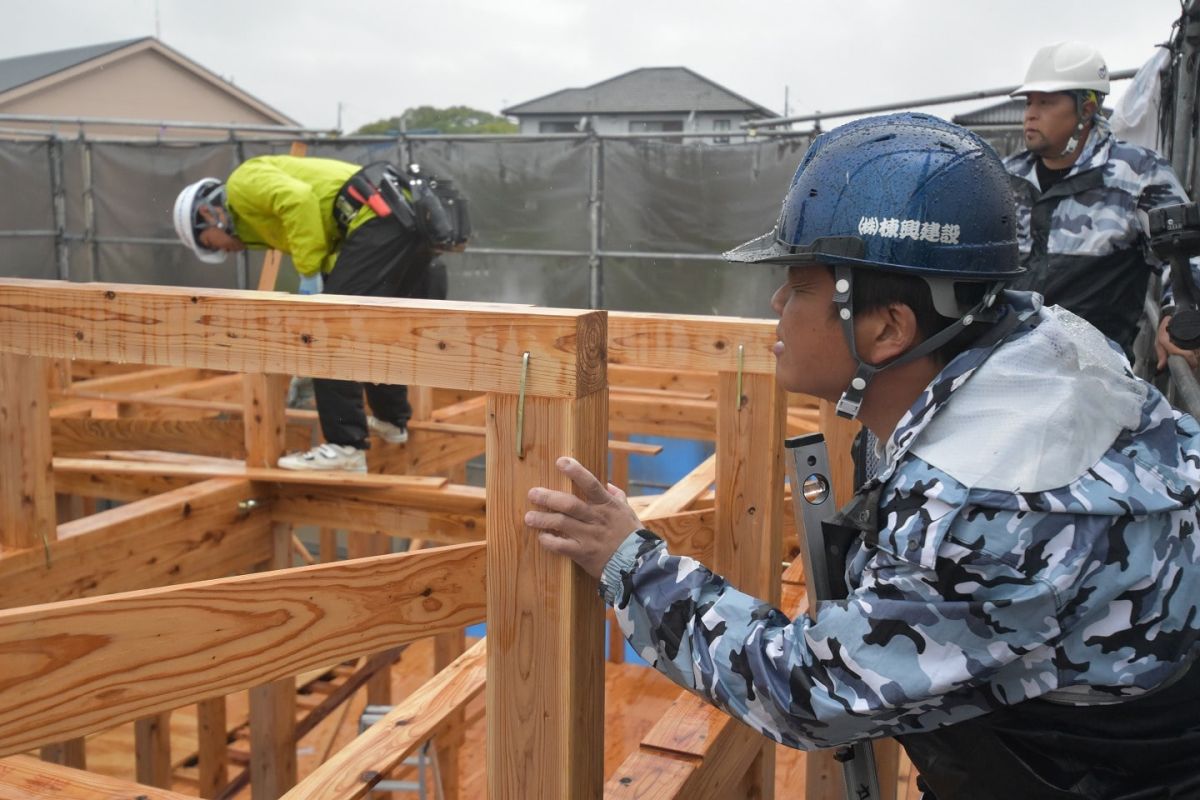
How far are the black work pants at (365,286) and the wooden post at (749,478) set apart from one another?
8.84ft

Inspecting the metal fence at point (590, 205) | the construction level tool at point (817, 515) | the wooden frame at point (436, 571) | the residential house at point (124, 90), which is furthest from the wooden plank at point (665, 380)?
the residential house at point (124, 90)

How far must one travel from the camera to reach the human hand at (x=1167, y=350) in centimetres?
328

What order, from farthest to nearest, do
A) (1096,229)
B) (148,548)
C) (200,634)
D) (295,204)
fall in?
(295,204), (1096,229), (148,548), (200,634)

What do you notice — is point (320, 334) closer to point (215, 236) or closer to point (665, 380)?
point (215, 236)

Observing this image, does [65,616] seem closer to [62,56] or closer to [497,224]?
[497,224]

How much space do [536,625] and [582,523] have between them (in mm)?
192

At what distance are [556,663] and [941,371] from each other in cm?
72

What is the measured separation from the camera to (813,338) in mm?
1568

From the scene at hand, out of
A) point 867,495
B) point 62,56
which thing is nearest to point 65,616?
point 867,495

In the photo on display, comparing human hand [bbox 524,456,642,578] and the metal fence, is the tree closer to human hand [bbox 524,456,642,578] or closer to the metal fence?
the metal fence

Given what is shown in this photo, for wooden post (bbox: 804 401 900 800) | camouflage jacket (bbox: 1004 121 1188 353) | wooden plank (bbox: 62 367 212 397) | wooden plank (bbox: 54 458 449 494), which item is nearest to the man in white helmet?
camouflage jacket (bbox: 1004 121 1188 353)

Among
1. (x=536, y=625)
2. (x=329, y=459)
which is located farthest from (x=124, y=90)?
(x=536, y=625)

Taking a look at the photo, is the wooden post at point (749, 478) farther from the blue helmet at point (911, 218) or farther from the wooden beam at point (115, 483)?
the wooden beam at point (115, 483)

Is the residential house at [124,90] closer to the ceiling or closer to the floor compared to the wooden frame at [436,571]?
closer to the ceiling
